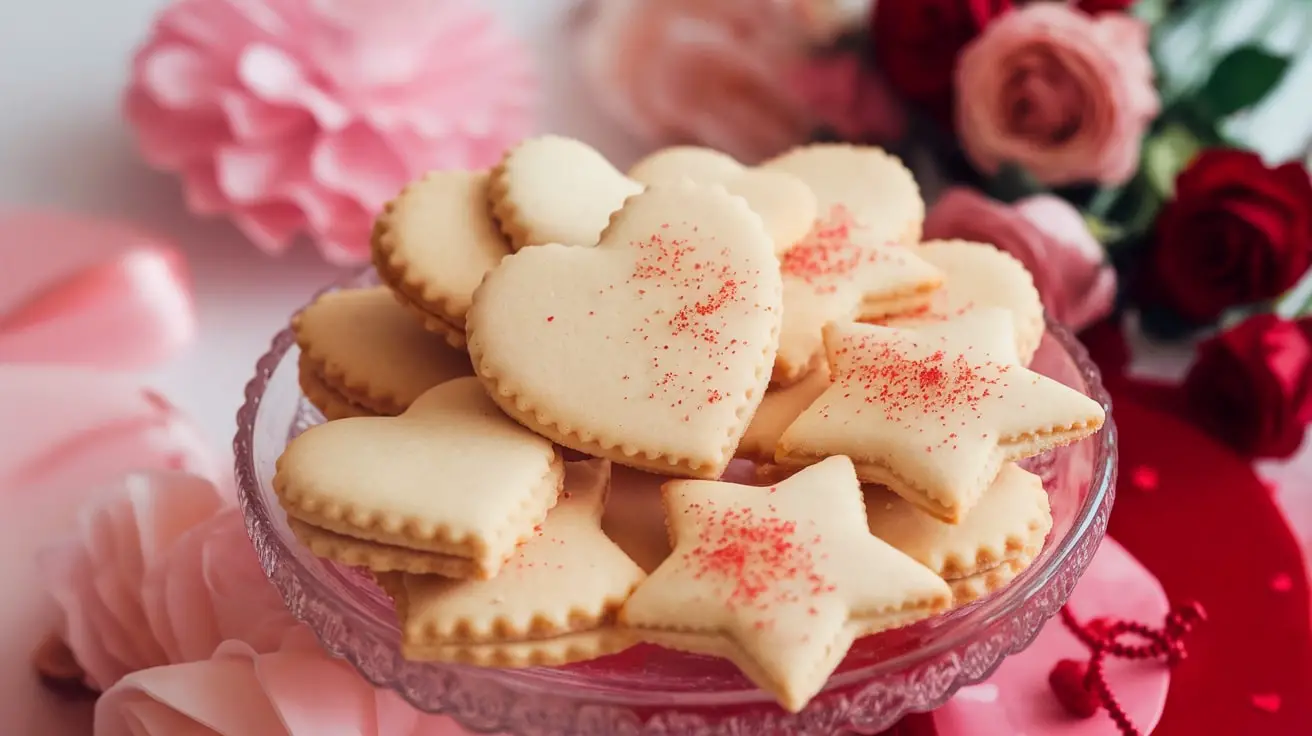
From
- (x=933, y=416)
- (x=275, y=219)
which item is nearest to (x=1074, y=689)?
(x=933, y=416)

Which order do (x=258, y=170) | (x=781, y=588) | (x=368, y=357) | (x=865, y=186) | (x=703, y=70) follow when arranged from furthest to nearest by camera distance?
(x=703, y=70), (x=258, y=170), (x=865, y=186), (x=368, y=357), (x=781, y=588)

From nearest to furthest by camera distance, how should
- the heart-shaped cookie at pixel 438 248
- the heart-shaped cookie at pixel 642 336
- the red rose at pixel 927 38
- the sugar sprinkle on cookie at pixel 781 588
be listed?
the sugar sprinkle on cookie at pixel 781 588 < the heart-shaped cookie at pixel 642 336 < the heart-shaped cookie at pixel 438 248 < the red rose at pixel 927 38

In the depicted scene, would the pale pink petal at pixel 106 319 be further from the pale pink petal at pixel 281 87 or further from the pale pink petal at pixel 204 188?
the pale pink petal at pixel 281 87

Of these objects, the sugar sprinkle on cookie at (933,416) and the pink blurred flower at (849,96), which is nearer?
the sugar sprinkle on cookie at (933,416)

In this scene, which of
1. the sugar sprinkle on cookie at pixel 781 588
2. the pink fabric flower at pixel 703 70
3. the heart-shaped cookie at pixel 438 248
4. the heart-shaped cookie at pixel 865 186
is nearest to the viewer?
the sugar sprinkle on cookie at pixel 781 588

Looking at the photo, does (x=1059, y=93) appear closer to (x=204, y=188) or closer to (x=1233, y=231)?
(x=1233, y=231)

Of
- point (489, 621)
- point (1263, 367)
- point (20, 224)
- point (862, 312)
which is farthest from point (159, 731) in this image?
point (1263, 367)

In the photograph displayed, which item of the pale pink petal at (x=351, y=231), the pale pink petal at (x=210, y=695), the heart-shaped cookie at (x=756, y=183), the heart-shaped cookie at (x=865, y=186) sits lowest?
the pale pink petal at (x=351, y=231)

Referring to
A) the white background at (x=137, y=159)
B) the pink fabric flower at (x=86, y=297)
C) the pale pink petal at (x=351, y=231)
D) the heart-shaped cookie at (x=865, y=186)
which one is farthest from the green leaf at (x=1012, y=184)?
the pink fabric flower at (x=86, y=297)
